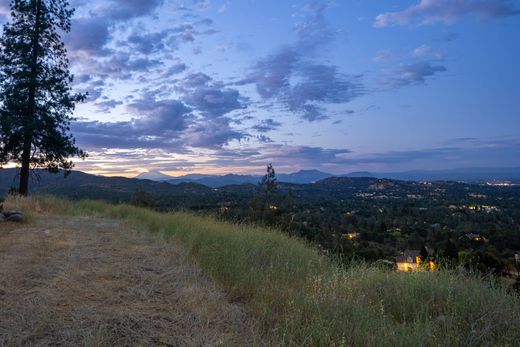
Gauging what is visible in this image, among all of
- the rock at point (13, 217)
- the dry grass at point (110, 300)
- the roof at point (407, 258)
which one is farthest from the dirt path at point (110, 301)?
the roof at point (407, 258)

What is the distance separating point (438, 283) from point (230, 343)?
8.96ft

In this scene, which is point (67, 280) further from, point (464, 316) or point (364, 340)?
point (464, 316)

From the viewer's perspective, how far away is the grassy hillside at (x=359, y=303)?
2.90 metres

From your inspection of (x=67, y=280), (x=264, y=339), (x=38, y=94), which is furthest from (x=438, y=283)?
(x=38, y=94)

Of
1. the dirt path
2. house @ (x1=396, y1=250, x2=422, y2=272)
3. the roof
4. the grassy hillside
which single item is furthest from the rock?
the roof

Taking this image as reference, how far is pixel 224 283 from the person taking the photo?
4699 millimetres

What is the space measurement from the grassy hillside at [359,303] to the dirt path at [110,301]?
1.25ft

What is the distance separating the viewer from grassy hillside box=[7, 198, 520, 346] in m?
2.90

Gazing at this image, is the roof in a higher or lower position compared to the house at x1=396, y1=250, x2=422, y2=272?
lower

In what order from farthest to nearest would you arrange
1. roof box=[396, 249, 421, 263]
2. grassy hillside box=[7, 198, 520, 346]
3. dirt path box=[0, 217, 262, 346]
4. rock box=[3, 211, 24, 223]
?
1. roof box=[396, 249, 421, 263]
2. rock box=[3, 211, 24, 223]
3. dirt path box=[0, 217, 262, 346]
4. grassy hillside box=[7, 198, 520, 346]

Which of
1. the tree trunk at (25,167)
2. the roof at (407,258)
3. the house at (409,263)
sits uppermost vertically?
the tree trunk at (25,167)

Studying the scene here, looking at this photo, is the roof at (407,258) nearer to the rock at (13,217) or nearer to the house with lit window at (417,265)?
the house with lit window at (417,265)

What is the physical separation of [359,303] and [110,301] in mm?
2749

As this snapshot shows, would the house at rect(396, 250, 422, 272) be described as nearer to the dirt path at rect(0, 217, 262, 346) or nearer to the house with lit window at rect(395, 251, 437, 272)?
the house with lit window at rect(395, 251, 437, 272)
